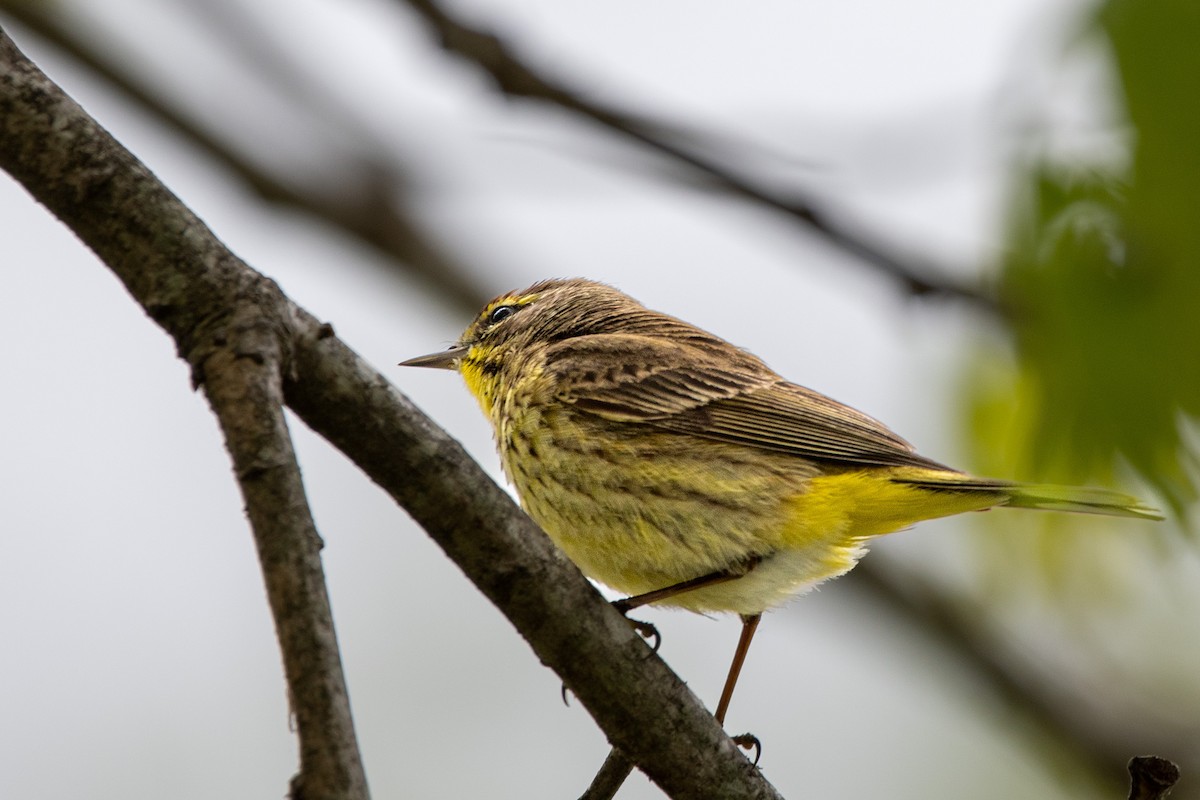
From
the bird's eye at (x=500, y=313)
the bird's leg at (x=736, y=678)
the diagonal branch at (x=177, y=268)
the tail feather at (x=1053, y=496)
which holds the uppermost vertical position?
the bird's eye at (x=500, y=313)

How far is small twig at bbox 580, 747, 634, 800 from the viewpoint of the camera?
402cm

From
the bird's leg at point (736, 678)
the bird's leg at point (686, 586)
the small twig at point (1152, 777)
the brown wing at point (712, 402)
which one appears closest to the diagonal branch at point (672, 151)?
the brown wing at point (712, 402)

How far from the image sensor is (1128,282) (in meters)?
3.66

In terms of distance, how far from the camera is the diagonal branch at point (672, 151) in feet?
15.9

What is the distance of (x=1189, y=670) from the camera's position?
942 centimetres

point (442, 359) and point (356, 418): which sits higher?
point (442, 359)

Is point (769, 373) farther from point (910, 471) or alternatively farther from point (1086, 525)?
point (1086, 525)

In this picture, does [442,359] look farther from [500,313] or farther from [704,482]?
[704,482]

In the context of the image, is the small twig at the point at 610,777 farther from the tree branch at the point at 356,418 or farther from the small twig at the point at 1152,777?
the small twig at the point at 1152,777

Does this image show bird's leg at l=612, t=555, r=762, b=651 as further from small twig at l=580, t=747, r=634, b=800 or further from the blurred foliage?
the blurred foliage

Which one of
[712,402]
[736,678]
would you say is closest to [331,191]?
[712,402]

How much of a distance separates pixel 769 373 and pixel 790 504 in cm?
121

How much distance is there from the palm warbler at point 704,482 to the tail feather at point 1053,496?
17 mm

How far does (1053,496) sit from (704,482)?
1440mm
